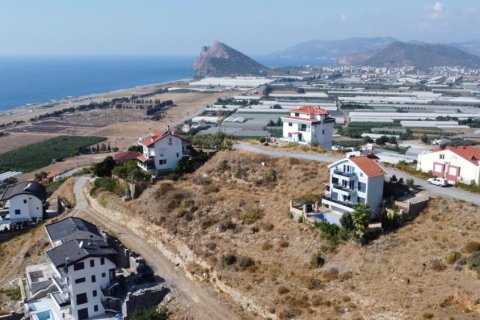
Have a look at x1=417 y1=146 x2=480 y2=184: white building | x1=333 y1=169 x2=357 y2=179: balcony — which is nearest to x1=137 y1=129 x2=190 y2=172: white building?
x1=333 y1=169 x2=357 y2=179: balcony

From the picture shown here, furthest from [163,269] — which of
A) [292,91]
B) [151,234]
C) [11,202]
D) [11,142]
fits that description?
[292,91]

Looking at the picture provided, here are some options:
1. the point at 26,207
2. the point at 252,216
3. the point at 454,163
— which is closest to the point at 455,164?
the point at 454,163

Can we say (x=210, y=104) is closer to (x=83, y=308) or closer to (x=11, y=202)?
(x=11, y=202)

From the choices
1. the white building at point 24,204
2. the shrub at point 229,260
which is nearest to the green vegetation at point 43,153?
the white building at point 24,204

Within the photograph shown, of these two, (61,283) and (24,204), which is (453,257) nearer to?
(61,283)

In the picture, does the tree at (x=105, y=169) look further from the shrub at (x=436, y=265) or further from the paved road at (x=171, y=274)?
the shrub at (x=436, y=265)

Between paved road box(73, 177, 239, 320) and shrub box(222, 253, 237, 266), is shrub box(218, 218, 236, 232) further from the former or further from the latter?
paved road box(73, 177, 239, 320)

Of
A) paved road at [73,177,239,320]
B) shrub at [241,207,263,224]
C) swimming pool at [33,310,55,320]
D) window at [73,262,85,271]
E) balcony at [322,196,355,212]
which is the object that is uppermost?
balcony at [322,196,355,212]
